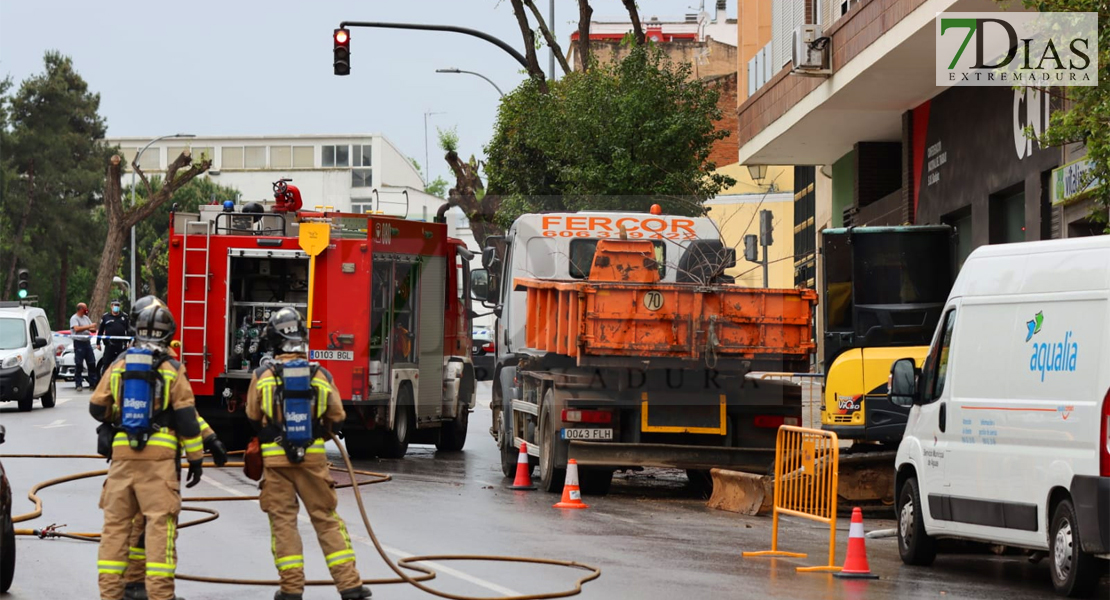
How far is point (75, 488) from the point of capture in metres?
15.3

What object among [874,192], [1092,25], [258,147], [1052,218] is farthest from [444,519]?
[258,147]

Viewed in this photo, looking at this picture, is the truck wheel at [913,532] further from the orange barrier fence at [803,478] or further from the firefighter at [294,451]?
the firefighter at [294,451]

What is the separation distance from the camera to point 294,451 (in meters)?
8.56

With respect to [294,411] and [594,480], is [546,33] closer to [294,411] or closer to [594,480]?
[594,480]

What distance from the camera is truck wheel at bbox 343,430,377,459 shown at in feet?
63.0

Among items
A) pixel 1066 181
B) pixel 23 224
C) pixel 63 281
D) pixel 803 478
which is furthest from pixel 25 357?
pixel 63 281

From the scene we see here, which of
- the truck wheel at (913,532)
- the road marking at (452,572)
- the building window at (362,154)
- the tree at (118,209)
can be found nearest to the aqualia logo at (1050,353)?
the truck wheel at (913,532)

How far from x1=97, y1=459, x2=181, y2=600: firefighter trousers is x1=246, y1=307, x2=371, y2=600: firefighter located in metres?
0.52

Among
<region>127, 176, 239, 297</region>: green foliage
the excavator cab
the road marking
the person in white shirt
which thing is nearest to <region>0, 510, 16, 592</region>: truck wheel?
the road marking

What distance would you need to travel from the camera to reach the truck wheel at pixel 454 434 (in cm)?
2106

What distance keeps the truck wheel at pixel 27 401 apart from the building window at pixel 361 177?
84.8 metres

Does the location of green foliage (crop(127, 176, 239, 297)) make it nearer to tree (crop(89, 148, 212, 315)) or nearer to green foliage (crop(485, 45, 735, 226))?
tree (crop(89, 148, 212, 315))

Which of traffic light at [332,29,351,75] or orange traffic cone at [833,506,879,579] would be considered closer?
orange traffic cone at [833,506,879,579]

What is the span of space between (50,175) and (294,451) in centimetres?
7090
